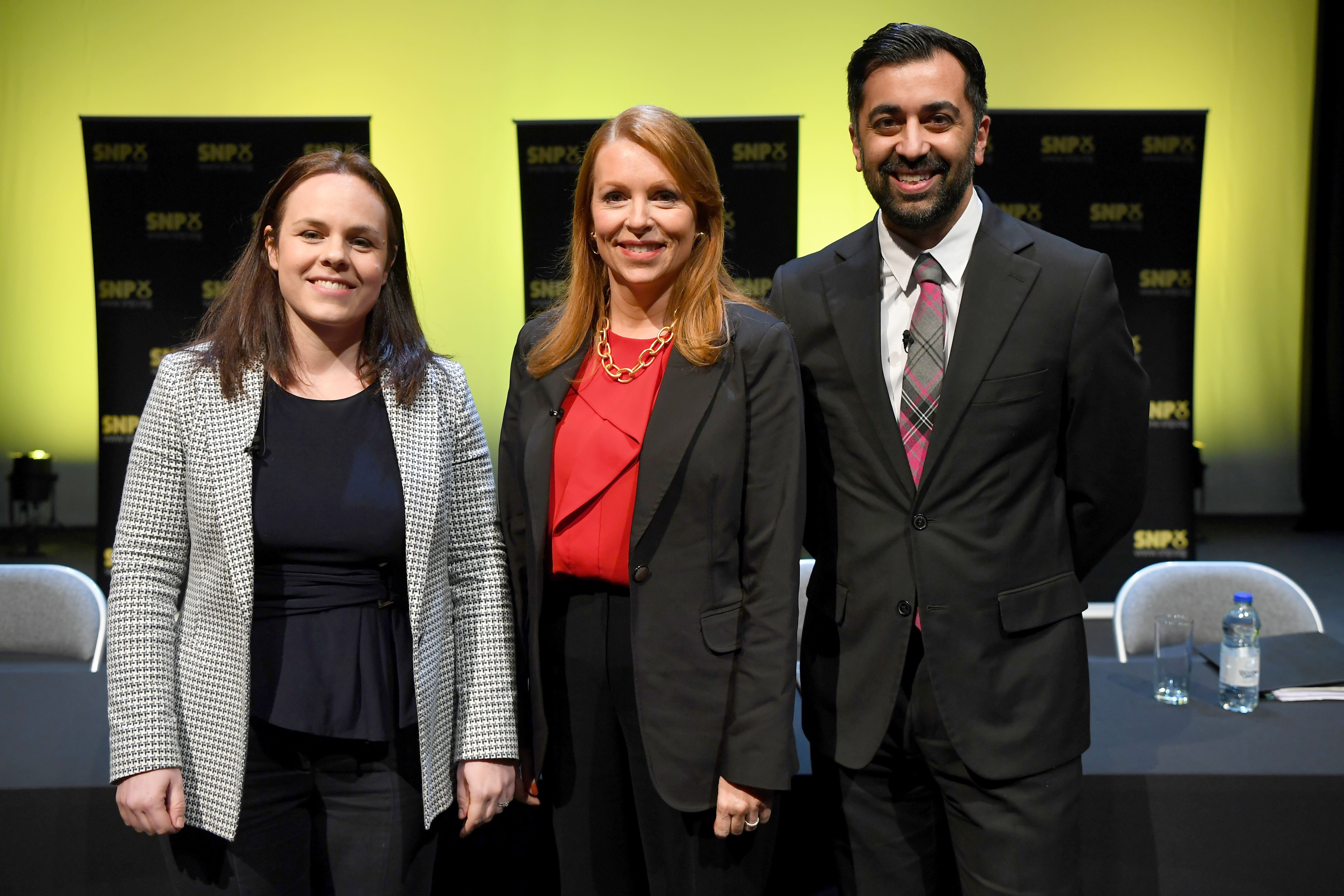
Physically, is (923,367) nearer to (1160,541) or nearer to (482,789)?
(482,789)

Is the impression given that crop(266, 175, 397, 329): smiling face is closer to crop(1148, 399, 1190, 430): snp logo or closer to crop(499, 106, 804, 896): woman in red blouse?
crop(499, 106, 804, 896): woman in red blouse

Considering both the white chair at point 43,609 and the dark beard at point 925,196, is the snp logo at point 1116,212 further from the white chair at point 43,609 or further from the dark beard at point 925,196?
the white chair at point 43,609

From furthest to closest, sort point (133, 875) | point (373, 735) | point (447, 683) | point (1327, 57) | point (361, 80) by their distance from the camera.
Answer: point (1327, 57) < point (361, 80) < point (133, 875) < point (447, 683) < point (373, 735)

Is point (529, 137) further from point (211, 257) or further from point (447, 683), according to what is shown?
point (447, 683)

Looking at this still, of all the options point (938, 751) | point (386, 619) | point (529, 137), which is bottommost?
point (938, 751)

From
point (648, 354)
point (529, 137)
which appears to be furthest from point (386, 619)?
point (529, 137)

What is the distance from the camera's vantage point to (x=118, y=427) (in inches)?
202

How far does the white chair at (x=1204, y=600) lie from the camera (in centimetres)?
288

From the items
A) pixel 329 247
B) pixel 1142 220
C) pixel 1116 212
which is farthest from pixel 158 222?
pixel 1142 220

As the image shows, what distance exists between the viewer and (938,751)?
160cm

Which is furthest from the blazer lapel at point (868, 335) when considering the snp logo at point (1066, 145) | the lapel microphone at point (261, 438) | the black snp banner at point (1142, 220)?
the snp logo at point (1066, 145)

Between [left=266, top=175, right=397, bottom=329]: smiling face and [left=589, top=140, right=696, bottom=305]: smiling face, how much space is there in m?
0.37

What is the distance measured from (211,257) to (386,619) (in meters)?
4.28

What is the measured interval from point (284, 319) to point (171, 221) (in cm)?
414
